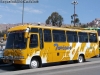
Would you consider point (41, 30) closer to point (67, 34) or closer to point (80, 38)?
point (67, 34)

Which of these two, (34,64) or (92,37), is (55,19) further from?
(34,64)

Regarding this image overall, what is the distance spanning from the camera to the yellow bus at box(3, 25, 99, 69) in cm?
1597

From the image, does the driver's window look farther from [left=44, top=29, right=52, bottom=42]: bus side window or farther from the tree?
the tree

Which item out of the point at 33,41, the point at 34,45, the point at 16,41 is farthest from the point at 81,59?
the point at 16,41

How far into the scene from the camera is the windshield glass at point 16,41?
16.0 metres

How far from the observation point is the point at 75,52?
20.7 meters

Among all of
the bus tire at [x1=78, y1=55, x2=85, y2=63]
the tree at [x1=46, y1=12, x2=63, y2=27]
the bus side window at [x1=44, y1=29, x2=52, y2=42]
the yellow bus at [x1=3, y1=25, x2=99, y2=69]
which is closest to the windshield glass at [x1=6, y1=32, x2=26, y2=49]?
the yellow bus at [x1=3, y1=25, x2=99, y2=69]

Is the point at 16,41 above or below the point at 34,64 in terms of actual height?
above

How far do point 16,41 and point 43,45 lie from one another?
201cm

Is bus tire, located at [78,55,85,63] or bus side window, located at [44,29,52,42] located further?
bus tire, located at [78,55,85,63]

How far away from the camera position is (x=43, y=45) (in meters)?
17.2

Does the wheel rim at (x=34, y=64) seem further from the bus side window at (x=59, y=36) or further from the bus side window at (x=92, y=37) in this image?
the bus side window at (x=92, y=37)

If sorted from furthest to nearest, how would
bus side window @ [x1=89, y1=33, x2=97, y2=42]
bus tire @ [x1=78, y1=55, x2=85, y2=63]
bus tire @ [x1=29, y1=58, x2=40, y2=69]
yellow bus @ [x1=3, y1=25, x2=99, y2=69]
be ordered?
1. bus side window @ [x1=89, y1=33, x2=97, y2=42]
2. bus tire @ [x1=78, y1=55, x2=85, y2=63]
3. bus tire @ [x1=29, y1=58, x2=40, y2=69]
4. yellow bus @ [x1=3, y1=25, x2=99, y2=69]

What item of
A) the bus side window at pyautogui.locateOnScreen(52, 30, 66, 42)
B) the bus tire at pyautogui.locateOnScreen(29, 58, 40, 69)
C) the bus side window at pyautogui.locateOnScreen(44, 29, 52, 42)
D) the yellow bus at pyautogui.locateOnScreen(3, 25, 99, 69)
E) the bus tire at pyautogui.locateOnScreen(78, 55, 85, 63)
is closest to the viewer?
the yellow bus at pyautogui.locateOnScreen(3, 25, 99, 69)
